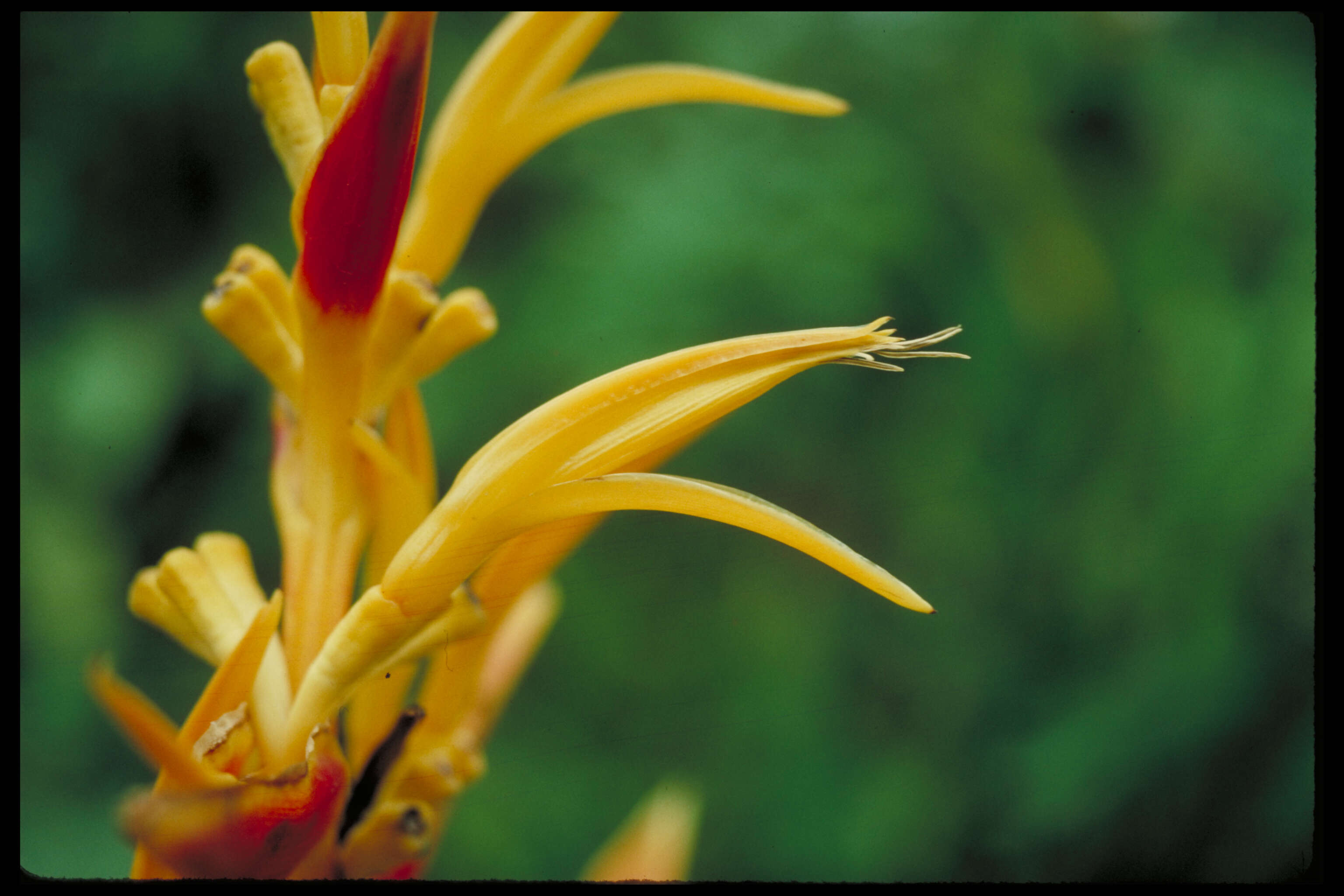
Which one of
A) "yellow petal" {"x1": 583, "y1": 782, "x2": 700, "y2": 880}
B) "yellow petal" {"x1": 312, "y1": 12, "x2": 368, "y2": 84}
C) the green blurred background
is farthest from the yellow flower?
the green blurred background

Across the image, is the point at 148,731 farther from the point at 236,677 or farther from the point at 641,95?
the point at 641,95

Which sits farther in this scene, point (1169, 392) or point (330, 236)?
point (1169, 392)

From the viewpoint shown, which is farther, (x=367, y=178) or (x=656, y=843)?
(x=656, y=843)

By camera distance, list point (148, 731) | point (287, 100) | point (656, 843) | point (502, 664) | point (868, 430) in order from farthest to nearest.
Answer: point (868, 430), point (656, 843), point (502, 664), point (287, 100), point (148, 731)

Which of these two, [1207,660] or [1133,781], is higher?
[1207,660]

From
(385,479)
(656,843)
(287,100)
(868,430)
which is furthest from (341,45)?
(868,430)

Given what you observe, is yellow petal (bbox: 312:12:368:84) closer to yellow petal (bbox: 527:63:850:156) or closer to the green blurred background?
yellow petal (bbox: 527:63:850:156)

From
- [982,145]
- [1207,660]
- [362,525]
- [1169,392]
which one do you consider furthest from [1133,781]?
[362,525]
